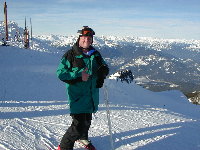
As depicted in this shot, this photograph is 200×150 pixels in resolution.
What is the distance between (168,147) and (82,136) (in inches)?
88.6

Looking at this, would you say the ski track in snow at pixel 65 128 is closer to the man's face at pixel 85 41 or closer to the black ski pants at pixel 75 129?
the black ski pants at pixel 75 129

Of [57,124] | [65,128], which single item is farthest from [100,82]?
[57,124]

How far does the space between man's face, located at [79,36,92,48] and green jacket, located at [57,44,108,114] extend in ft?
0.39

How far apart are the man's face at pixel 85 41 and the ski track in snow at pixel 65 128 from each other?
7.83 feet

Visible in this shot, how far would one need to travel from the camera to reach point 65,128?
782cm

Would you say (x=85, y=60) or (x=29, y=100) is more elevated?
(x=85, y=60)

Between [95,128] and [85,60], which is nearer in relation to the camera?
[85,60]

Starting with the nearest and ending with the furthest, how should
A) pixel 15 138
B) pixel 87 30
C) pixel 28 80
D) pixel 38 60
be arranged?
pixel 87 30, pixel 15 138, pixel 28 80, pixel 38 60

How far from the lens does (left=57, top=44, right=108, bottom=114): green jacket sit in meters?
5.16

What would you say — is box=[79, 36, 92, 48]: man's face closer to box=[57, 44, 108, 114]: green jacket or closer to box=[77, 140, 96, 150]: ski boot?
box=[57, 44, 108, 114]: green jacket

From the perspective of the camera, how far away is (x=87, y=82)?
5.37m

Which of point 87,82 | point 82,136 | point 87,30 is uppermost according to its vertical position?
point 87,30

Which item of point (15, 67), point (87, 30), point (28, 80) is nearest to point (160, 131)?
point (87, 30)

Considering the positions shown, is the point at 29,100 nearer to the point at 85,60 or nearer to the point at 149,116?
the point at 149,116
